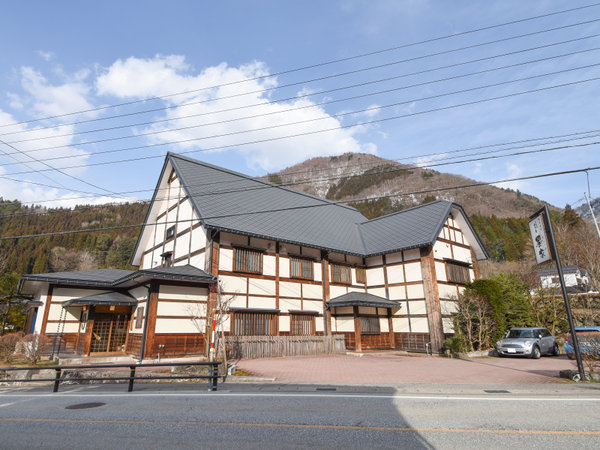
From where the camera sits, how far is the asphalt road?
4.93 metres

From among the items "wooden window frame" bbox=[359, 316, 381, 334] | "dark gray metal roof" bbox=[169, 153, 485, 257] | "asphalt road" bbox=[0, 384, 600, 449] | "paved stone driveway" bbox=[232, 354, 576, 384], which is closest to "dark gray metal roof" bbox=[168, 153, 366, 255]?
"dark gray metal roof" bbox=[169, 153, 485, 257]

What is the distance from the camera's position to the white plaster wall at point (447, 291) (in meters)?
21.6

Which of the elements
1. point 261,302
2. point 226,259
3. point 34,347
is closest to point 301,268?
point 261,302

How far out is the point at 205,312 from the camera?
17016 mm

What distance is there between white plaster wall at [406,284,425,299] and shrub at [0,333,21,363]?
22.0 meters

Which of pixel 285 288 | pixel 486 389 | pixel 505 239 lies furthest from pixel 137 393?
pixel 505 239

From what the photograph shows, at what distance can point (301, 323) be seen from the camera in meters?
20.3

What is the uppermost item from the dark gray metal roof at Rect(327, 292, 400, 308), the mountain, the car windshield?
the mountain

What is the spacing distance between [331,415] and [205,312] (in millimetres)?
11969

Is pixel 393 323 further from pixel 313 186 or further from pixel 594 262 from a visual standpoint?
pixel 313 186

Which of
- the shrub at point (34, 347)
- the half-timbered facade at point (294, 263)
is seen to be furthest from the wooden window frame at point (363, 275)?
the shrub at point (34, 347)

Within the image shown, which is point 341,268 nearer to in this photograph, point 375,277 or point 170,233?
point 375,277

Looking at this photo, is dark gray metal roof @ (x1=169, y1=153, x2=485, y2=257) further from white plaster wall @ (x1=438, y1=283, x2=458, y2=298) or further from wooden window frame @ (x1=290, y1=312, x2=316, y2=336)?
wooden window frame @ (x1=290, y1=312, x2=316, y2=336)

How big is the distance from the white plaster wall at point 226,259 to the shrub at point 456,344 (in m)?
12.7
